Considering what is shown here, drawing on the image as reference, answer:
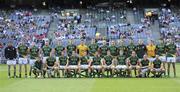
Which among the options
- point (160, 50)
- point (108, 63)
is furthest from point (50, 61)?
point (160, 50)

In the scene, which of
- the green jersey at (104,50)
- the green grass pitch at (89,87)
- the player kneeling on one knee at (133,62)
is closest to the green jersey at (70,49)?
the green jersey at (104,50)

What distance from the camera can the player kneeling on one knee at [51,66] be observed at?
2811 cm

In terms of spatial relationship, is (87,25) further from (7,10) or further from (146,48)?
(146,48)

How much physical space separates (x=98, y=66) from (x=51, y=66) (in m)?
2.73

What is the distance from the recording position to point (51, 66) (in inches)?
1116

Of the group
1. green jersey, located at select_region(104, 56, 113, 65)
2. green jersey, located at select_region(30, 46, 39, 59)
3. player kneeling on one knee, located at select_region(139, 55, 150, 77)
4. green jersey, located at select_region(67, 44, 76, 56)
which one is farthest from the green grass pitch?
green jersey, located at select_region(67, 44, 76, 56)

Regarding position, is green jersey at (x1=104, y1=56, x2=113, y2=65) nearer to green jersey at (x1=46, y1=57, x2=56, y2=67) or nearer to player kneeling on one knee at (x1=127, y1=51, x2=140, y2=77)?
player kneeling on one knee at (x1=127, y1=51, x2=140, y2=77)

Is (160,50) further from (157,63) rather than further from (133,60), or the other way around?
(133,60)

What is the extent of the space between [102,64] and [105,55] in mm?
1403

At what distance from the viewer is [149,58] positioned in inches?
1140

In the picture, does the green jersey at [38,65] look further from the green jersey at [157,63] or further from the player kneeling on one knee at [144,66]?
the green jersey at [157,63]

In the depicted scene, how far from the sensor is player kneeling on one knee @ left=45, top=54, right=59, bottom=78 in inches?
1107

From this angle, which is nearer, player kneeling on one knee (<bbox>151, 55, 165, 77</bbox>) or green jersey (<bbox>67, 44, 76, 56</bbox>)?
player kneeling on one knee (<bbox>151, 55, 165, 77</bbox>)

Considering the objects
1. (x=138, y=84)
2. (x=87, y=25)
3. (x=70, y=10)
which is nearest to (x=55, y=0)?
(x=70, y=10)
